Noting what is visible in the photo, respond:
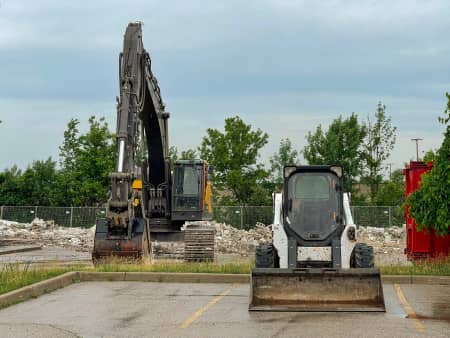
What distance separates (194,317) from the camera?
38.8ft

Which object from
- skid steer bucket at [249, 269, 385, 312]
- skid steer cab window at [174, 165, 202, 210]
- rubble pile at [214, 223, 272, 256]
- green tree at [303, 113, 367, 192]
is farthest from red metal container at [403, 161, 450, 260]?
green tree at [303, 113, 367, 192]

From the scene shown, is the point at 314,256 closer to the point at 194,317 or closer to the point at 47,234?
the point at 194,317

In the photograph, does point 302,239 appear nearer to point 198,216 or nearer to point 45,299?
point 45,299

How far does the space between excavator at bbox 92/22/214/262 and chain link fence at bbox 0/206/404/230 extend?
17341 millimetres

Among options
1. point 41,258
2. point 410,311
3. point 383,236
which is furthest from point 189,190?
point 383,236

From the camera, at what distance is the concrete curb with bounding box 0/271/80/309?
1320 centimetres

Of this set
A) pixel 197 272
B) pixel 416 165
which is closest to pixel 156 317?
pixel 197 272

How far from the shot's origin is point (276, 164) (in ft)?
201

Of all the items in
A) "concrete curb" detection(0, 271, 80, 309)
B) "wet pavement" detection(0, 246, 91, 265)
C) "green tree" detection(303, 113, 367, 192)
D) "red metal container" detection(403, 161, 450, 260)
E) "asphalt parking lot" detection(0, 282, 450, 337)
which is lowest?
"asphalt parking lot" detection(0, 282, 450, 337)

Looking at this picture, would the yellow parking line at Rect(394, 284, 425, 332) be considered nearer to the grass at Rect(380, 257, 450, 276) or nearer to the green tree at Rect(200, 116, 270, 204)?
the grass at Rect(380, 257, 450, 276)

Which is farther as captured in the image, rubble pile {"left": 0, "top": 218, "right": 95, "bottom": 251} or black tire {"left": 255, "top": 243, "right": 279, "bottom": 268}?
rubble pile {"left": 0, "top": 218, "right": 95, "bottom": 251}

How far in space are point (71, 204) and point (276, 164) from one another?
16896 millimetres

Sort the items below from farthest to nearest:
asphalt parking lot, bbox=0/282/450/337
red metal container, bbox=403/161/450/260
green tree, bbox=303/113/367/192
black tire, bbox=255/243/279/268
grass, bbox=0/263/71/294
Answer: green tree, bbox=303/113/367/192 < red metal container, bbox=403/161/450/260 < grass, bbox=0/263/71/294 < black tire, bbox=255/243/279/268 < asphalt parking lot, bbox=0/282/450/337

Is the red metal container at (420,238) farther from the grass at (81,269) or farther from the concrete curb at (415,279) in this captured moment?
the grass at (81,269)
